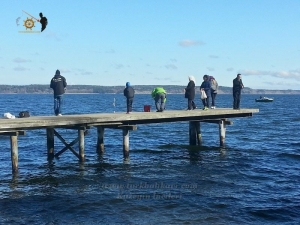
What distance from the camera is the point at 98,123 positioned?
63.2 ft

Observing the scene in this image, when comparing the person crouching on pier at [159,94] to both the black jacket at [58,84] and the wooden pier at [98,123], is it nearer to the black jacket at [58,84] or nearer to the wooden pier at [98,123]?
the wooden pier at [98,123]

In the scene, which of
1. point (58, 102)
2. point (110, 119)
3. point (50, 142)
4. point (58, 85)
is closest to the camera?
point (110, 119)

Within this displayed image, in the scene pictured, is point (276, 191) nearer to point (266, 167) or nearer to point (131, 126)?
point (266, 167)

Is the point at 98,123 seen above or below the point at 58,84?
below

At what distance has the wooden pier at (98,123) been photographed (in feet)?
54.3

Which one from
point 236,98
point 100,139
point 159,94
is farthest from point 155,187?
point 236,98

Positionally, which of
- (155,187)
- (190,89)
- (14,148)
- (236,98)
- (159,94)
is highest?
(190,89)

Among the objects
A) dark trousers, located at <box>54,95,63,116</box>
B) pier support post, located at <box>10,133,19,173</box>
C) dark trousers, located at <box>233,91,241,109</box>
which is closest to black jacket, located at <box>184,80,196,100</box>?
dark trousers, located at <box>233,91,241,109</box>

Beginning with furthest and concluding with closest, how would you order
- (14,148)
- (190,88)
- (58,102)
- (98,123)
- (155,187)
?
(190,88) → (58,102) → (98,123) → (14,148) → (155,187)

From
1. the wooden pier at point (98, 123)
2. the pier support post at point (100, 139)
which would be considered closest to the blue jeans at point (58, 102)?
the wooden pier at point (98, 123)

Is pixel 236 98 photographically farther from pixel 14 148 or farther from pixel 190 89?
pixel 14 148

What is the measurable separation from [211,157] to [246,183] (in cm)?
559

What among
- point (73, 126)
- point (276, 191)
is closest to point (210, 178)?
point (276, 191)

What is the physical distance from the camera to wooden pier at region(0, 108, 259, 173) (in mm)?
16547
